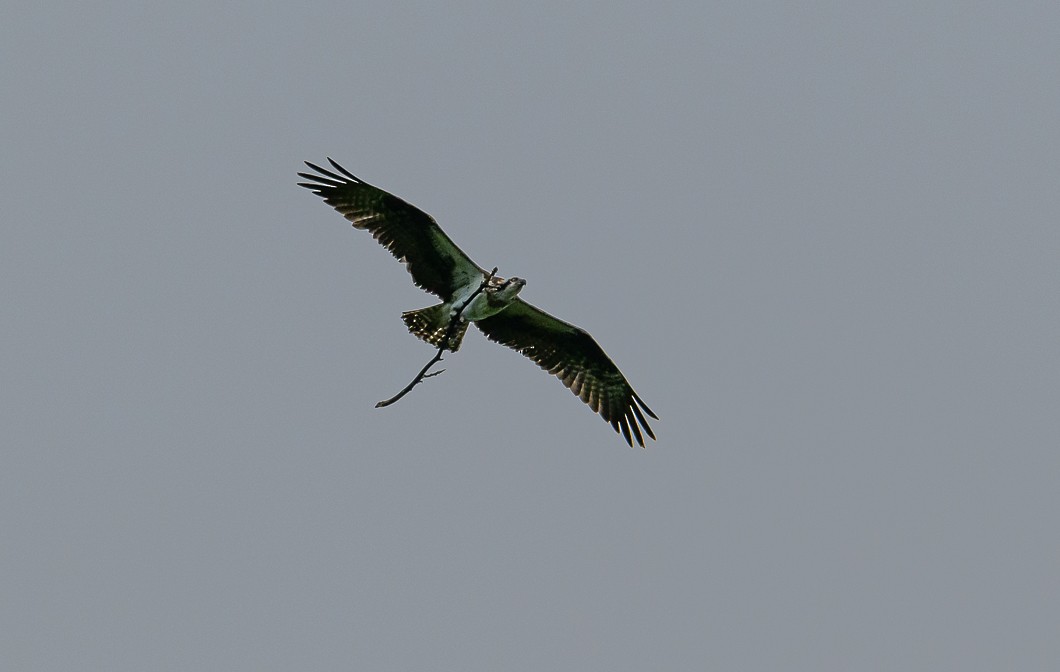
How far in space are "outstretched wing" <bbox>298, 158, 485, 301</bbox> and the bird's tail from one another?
38cm

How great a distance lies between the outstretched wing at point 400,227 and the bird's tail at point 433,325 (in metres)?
0.38

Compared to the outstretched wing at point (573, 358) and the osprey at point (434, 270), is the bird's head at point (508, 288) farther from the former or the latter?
the outstretched wing at point (573, 358)

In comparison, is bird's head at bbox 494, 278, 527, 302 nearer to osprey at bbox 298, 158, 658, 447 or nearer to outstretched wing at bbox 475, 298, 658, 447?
osprey at bbox 298, 158, 658, 447

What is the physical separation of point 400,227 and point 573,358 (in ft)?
11.8

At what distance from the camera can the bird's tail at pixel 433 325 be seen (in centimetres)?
1562

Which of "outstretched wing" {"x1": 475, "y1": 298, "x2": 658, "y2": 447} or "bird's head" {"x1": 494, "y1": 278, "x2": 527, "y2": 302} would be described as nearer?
"bird's head" {"x1": 494, "y1": 278, "x2": 527, "y2": 302}

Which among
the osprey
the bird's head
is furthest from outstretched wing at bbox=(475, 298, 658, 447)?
the bird's head

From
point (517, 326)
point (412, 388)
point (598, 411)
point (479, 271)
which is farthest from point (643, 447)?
point (412, 388)

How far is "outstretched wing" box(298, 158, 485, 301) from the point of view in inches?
595

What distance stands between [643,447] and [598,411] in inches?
33.6

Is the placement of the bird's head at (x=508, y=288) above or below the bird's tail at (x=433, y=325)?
above

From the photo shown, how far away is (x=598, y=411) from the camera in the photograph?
17953 mm

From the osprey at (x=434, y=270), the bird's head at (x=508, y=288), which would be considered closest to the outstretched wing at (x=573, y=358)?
the osprey at (x=434, y=270)

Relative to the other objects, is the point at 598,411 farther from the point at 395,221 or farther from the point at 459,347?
the point at 395,221
